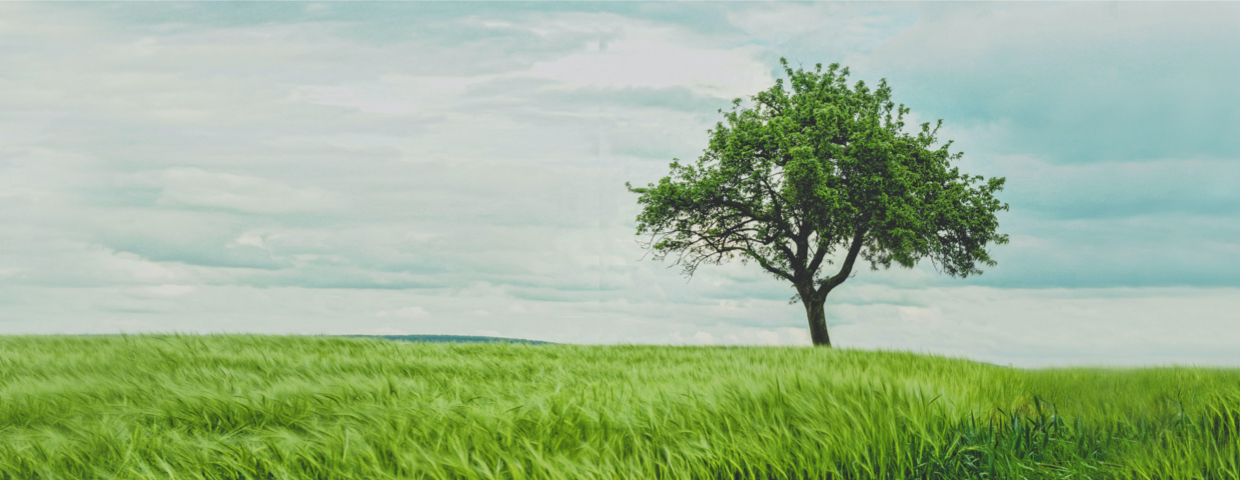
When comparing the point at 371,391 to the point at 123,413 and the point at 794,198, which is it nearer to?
the point at 123,413

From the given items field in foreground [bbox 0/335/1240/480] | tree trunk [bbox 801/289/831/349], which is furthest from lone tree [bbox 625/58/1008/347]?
field in foreground [bbox 0/335/1240/480]

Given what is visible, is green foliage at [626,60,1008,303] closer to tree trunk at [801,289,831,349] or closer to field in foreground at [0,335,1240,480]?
tree trunk at [801,289,831,349]

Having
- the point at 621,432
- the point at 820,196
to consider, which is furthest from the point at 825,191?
the point at 621,432

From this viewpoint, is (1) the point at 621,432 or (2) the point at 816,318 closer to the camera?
(1) the point at 621,432

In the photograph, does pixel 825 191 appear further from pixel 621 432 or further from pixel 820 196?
pixel 621 432

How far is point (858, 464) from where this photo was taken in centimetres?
428

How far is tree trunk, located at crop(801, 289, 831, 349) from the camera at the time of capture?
75.9 feet

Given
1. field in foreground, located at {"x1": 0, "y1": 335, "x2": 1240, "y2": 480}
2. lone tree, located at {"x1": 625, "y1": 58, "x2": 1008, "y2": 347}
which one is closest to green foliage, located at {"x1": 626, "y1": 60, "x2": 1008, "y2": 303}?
lone tree, located at {"x1": 625, "y1": 58, "x2": 1008, "y2": 347}

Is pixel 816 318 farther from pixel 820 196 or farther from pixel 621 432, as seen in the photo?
pixel 621 432

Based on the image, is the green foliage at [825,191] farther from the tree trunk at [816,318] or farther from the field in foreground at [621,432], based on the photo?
the field in foreground at [621,432]

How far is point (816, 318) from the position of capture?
23203 millimetres

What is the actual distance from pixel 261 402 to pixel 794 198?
58.2 ft

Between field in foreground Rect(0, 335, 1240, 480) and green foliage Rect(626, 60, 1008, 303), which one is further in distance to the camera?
green foliage Rect(626, 60, 1008, 303)

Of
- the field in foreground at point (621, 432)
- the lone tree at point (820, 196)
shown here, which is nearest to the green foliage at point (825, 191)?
the lone tree at point (820, 196)
